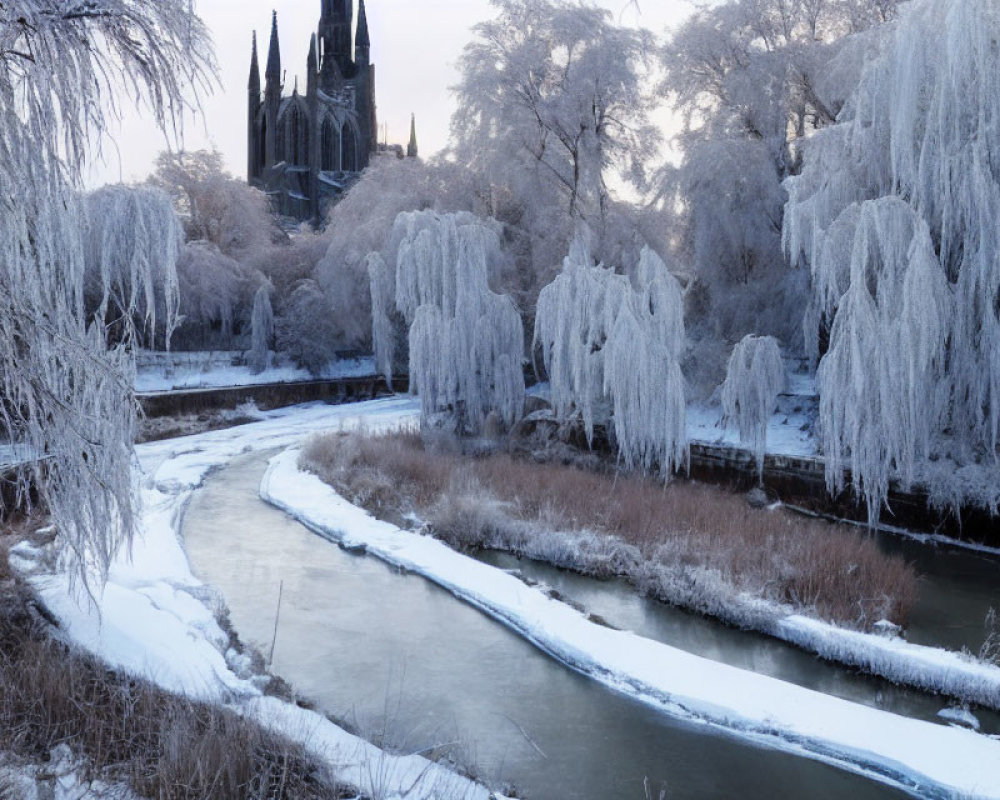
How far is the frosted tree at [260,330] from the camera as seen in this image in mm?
27172

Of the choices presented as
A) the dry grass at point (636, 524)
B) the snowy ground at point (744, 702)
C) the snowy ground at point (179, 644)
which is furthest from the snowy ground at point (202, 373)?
the snowy ground at point (744, 702)

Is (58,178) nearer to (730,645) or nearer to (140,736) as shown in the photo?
(140,736)

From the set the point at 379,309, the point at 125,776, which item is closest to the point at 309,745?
the point at 125,776

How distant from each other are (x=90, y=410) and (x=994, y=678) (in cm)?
694

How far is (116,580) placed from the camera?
26.0 ft

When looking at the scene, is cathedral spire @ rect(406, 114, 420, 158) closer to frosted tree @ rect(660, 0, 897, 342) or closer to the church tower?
the church tower

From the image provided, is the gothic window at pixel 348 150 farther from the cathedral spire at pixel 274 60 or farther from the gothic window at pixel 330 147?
the cathedral spire at pixel 274 60

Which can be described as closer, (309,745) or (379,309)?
(309,745)

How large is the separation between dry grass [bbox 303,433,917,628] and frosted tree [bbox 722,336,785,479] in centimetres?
127

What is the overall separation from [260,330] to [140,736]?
23.7m

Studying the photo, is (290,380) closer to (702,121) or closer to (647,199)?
(647,199)

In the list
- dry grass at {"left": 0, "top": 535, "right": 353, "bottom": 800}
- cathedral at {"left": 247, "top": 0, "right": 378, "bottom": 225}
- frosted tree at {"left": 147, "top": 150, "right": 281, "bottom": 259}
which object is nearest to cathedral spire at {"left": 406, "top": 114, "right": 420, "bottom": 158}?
cathedral at {"left": 247, "top": 0, "right": 378, "bottom": 225}

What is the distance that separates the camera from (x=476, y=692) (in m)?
6.82

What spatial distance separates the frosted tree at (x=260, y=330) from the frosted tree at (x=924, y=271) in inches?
772
